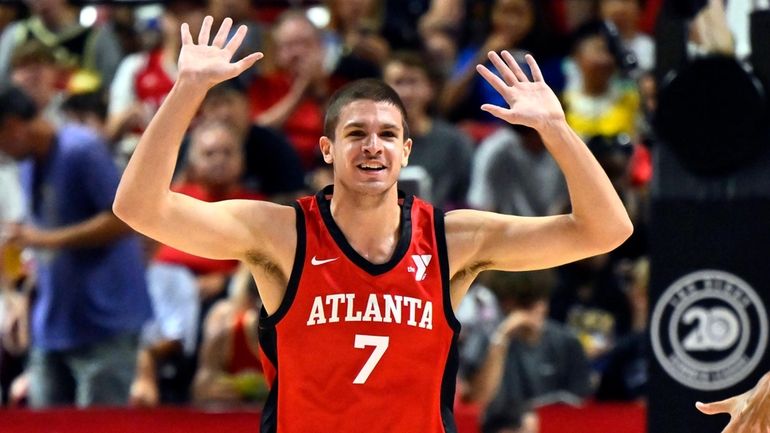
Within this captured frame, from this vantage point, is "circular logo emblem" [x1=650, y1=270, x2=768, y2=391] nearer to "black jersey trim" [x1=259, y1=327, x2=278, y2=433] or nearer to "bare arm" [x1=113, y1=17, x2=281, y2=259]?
"black jersey trim" [x1=259, y1=327, x2=278, y2=433]

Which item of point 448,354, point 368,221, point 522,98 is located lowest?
point 448,354

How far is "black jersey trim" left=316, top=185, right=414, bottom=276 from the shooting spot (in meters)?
4.86

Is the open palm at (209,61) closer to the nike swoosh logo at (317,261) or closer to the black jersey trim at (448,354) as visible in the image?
the nike swoosh logo at (317,261)

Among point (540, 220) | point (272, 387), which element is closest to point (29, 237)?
point (272, 387)

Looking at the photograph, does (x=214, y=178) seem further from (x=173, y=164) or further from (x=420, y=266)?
(x=173, y=164)

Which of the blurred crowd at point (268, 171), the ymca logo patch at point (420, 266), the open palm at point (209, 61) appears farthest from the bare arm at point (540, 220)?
the blurred crowd at point (268, 171)

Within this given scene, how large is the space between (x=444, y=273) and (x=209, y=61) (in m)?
1.03

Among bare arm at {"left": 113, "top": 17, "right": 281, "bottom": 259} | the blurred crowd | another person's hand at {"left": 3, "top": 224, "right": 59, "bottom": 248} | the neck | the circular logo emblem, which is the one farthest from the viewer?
the blurred crowd

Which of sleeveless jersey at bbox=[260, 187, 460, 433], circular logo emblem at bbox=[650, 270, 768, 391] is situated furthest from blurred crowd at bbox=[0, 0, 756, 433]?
sleeveless jersey at bbox=[260, 187, 460, 433]

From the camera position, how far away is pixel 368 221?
4.97 meters

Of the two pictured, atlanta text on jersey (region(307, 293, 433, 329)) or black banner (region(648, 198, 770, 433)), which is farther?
black banner (region(648, 198, 770, 433))

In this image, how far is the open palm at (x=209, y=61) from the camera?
15.1 ft

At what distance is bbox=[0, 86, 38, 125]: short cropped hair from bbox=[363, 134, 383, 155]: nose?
4.02 meters

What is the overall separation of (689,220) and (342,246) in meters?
1.97
